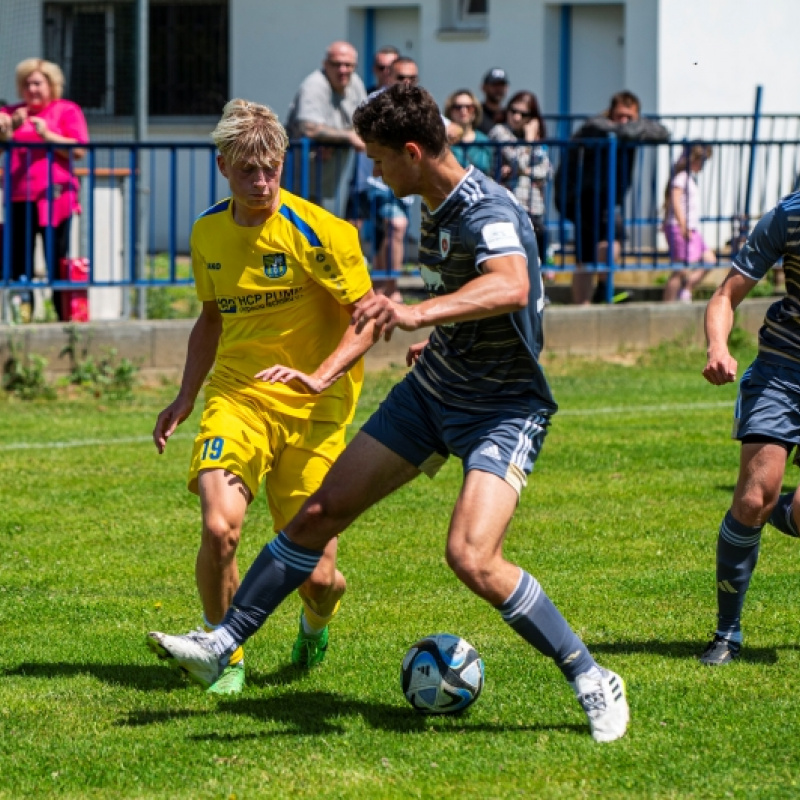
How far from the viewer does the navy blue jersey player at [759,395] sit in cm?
595

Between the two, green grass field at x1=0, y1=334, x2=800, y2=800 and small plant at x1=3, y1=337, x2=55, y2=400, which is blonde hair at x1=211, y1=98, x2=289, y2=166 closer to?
green grass field at x1=0, y1=334, x2=800, y2=800

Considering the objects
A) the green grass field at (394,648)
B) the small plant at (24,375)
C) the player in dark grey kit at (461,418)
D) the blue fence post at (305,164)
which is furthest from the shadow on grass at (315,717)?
the blue fence post at (305,164)

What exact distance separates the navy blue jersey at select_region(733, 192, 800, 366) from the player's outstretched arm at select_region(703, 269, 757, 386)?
0.05m

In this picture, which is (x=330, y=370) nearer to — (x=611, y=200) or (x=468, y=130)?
(x=468, y=130)

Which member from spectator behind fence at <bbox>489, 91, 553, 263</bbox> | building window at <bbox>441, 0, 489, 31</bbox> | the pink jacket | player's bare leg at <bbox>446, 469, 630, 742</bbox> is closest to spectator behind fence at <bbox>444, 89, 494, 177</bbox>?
spectator behind fence at <bbox>489, 91, 553, 263</bbox>

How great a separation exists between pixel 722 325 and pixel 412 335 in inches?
320

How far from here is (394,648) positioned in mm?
6441

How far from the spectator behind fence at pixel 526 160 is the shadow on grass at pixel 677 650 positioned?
8.60 metres

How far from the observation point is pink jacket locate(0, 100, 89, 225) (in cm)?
1300

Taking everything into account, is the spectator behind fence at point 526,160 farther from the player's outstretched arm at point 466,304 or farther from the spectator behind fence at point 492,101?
the player's outstretched arm at point 466,304

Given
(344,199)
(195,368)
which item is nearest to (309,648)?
(195,368)

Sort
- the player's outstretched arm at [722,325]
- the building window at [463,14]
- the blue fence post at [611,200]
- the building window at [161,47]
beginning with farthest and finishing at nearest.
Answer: the building window at [161,47] < the building window at [463,14] < the blue fence post at [611,200] < the player's outstretched arm at [722,325]

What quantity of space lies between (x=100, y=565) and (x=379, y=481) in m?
2.87

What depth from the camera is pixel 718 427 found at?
11.7 meters
